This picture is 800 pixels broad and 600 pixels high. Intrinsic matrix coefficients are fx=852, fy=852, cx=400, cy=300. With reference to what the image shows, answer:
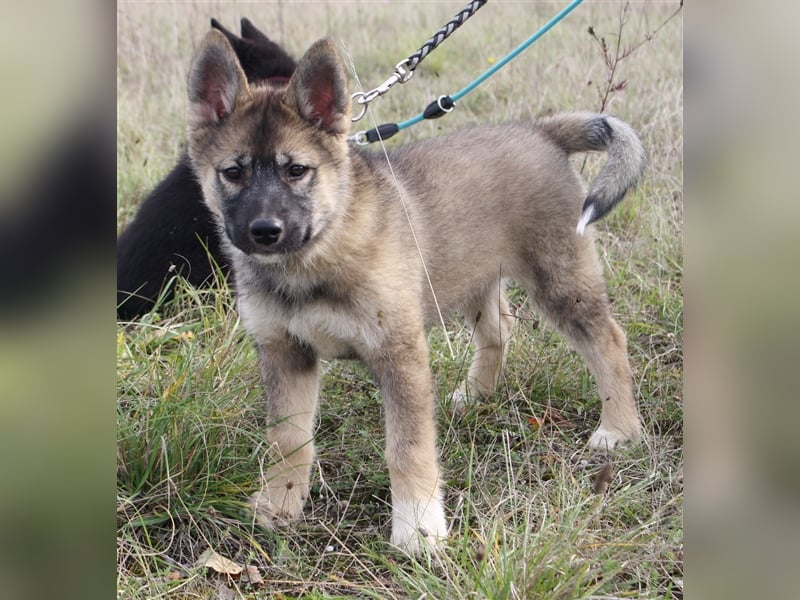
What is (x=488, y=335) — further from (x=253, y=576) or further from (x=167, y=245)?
(x=167, y=245)

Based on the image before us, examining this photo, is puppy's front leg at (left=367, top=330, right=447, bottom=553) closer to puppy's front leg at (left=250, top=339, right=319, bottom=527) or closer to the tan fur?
the tan fur

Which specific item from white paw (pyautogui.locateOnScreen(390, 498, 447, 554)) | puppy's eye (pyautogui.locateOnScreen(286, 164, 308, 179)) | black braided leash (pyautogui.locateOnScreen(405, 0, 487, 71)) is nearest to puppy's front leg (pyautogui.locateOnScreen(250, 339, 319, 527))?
white paw (pyautogui.locateOnScreen(390, 498, 447, 554))

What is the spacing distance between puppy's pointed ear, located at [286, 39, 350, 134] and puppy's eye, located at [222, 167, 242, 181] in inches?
11.7

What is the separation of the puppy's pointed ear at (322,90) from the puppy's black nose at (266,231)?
1.47ft

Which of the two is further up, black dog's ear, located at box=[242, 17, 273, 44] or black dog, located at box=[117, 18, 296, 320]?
black dog's ear, located at box=[242, 17, 273, 44]

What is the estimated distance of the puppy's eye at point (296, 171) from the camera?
2.76 metres

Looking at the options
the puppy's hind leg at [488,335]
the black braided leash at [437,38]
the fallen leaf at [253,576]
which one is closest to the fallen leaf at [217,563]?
the fallen leaf at [253,576]

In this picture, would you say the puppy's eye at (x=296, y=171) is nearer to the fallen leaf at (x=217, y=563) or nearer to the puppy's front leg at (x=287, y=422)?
the puppy's front leg at (x=287, y=422)

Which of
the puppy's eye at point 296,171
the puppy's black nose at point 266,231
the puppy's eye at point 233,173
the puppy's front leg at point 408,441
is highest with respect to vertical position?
the puppy's eye at point 296,171

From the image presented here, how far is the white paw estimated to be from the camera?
280 centimetres

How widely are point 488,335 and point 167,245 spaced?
179cm

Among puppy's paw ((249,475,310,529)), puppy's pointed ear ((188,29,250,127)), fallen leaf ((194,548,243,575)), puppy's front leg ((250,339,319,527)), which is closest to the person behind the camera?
fallen leaf ((194,548,243,575))
